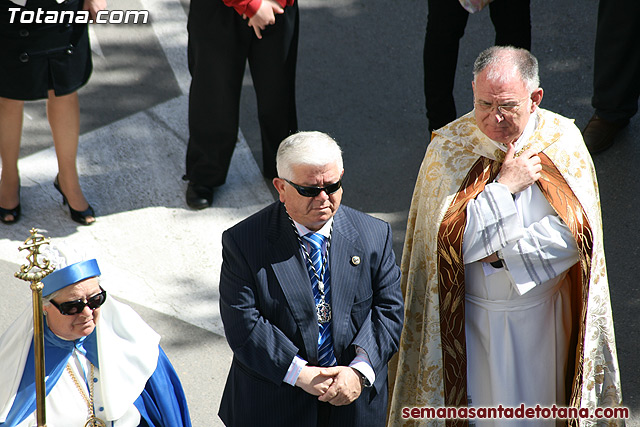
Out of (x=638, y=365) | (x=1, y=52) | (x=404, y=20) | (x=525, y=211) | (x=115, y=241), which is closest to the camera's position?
(x=525, y=211)

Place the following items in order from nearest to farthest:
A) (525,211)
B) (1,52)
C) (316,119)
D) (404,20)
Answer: (525,211) < (1,52) < (316,119) < (404,20)

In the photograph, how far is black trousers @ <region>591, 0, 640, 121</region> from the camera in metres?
5.98

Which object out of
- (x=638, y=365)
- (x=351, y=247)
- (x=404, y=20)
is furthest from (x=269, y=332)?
(x=404, y=20)

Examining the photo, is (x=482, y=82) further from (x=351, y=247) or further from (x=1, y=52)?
(x=1, y=52)

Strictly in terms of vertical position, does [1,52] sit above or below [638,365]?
above

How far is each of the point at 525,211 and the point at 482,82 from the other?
593mm

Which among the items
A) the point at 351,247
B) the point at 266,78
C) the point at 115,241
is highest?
the point at 351,247

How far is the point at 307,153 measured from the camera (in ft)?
11.3

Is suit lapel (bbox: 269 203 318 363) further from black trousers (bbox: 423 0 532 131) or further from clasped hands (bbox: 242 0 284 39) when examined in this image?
black trousers (bbox: 423 0 532 131)

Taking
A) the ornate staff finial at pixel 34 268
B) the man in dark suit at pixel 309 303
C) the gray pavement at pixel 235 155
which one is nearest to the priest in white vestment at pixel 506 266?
the man in dark suit at pixel 309 303

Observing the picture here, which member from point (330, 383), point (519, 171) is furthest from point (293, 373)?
point (519, 171)

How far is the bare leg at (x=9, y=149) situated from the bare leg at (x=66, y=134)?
21 centimetres

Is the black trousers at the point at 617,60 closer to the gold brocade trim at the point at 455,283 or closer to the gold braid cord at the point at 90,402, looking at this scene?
the gold brocade trim at the point at 455,283

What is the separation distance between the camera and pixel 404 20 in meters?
7.73
